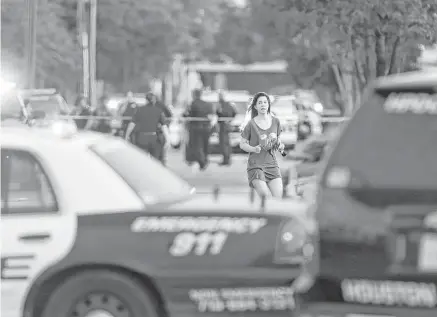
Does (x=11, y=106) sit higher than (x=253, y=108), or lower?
lower

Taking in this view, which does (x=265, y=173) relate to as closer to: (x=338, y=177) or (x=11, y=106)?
(x=338, y=177)

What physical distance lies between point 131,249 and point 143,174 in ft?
2.98

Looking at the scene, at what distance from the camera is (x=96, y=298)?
8188 mm

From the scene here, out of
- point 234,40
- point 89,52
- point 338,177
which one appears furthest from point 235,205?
point 234,40

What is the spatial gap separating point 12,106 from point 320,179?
1552 centimetres

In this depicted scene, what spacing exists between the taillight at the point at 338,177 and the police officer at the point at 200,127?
931 inches

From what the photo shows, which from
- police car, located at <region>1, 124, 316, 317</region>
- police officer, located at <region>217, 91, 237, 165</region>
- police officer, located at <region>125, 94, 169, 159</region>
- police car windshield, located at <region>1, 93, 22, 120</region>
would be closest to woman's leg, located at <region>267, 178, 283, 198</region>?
police car, located at <region>1, 124, 316, 317</region>

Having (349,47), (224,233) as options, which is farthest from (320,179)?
(349,47)

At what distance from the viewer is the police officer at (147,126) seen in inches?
950

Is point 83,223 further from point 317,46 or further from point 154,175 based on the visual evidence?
point 317,46

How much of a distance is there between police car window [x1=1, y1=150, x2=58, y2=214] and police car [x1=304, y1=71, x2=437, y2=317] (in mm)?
2286

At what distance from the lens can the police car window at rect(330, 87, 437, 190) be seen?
6.41 meters

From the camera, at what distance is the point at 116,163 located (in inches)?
345

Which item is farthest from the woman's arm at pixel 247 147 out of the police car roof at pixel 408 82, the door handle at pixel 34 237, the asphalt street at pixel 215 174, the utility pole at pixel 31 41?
the utility pole at pixel 31 41
